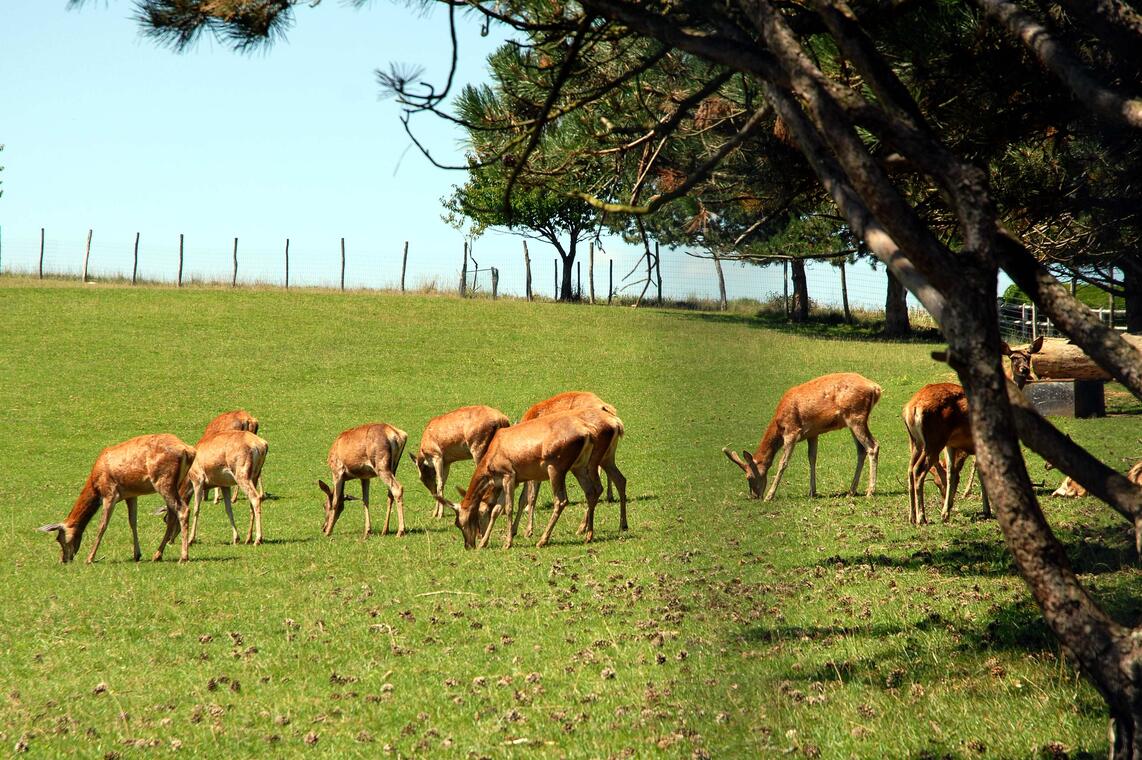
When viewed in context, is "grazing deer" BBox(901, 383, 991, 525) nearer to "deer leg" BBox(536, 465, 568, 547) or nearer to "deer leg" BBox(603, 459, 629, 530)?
"deer leg" BBox(603, 459, 629, 530)

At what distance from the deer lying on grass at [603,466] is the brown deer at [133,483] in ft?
12.9

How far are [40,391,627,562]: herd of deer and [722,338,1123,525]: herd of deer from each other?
273 centimetres

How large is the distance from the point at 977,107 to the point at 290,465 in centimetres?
1547

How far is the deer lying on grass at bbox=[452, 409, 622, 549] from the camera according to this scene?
43.0 ft

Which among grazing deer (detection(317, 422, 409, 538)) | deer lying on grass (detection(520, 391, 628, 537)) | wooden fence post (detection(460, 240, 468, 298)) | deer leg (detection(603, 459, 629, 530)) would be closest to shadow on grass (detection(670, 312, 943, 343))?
wooden fence post (detection(460, 240, 468, 298))

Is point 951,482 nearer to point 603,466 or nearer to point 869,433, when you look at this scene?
point 869,433

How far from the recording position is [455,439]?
16516 millimetres

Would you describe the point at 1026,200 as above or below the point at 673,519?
above

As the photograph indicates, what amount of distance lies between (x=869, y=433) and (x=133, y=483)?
927 cm

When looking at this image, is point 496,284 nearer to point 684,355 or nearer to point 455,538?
point 684,355

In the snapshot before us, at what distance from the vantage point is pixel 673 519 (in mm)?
13797

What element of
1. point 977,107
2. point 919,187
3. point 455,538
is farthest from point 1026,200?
point 455,538

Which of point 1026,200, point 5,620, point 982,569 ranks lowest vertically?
point 5,620

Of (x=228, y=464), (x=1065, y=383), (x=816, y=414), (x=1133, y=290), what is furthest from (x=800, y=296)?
(x=228, y=464)
